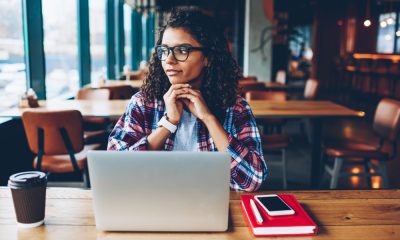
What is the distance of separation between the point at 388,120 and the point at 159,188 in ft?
8.97

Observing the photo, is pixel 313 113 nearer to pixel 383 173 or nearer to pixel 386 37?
pixel 383 173

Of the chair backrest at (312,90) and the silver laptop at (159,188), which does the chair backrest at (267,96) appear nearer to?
the chair backrest at (312,90)

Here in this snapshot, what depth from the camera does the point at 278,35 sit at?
1310 cm

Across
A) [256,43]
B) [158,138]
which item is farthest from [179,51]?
[256,43]

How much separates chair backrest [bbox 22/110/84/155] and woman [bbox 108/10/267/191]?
1.18 meters

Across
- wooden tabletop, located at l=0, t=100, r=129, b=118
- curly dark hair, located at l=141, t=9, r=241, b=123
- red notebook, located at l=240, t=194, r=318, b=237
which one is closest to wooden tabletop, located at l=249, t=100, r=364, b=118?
wooden tabletop, located at l=0, t=100, r=129, b=118

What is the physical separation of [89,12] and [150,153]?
6.08 meters

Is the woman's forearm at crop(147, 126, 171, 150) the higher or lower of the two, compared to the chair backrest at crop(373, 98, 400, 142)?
higher

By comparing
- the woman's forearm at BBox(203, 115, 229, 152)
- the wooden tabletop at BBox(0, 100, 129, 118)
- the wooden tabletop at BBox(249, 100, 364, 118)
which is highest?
the woman's forearm at BBox(203, 115, 229, 152)

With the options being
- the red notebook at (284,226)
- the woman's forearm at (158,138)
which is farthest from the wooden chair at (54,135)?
the red notebook at (284,226)

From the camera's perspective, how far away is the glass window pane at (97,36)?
694cm

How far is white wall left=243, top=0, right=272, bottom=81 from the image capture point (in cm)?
800

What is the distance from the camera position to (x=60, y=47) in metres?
5.42

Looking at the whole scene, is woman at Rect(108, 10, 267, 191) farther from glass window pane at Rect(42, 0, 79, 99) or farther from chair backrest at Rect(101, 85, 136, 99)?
glass window pane at Rect(42, 0, 79, 99)
